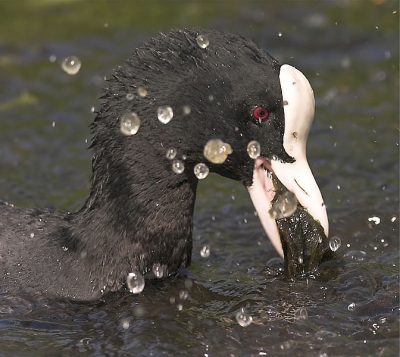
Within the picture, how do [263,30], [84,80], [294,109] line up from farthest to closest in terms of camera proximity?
[263,30]
[84,80]
[294,109]

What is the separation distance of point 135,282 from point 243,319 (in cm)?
65

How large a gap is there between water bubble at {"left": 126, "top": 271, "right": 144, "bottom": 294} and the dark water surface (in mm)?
43

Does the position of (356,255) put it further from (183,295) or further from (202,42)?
(202,42)

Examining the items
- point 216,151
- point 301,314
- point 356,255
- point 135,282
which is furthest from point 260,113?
point 356,255

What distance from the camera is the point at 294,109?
15.1 feet

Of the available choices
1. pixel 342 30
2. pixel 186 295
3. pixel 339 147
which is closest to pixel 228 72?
pixel 186 295

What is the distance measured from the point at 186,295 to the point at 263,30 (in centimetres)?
441

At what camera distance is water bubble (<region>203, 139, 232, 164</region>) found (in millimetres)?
4602

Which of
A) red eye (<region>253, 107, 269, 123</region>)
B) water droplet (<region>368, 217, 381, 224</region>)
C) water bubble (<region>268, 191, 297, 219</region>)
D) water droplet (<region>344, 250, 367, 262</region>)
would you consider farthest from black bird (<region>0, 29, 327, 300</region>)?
water droplet (<region>368, 217, 381, 224</region>)

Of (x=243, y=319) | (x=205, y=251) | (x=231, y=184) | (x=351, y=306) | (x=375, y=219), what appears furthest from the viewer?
(x=231, y=184)

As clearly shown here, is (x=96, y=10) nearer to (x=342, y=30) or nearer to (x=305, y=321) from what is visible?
(x=342, y=30)

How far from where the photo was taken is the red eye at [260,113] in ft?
14.9

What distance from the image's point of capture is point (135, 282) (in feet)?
15.9

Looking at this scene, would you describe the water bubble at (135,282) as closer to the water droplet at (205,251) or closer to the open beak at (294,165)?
the water droplet at (205,251)
